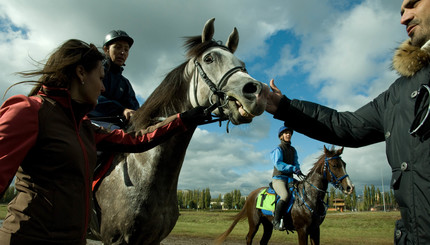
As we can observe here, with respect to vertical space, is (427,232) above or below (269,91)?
below

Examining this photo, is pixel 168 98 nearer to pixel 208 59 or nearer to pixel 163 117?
pixel 163 117

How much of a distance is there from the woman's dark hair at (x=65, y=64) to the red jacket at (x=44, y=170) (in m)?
0.09

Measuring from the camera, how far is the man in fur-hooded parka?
58.8 inches

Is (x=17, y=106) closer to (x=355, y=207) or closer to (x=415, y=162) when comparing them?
(x=415, y=162)

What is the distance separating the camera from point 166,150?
3.33 m

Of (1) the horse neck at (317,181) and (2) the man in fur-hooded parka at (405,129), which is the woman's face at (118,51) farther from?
(1) the horse neck at (317,181)

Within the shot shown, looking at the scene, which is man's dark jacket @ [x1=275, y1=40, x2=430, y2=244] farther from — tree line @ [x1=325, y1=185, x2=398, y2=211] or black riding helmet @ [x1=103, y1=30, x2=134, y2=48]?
tree line @ [x1=325, y1=185, x2=398, y2=211]

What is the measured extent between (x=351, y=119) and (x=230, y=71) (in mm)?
1404

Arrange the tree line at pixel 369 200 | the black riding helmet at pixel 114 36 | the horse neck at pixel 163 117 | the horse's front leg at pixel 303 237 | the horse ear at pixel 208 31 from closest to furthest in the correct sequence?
the horse neck at pixel 163 117
the horse ear at pixel 208 31
the black riding helmet at pixel 114 36
the horse's front leg at pixel 303 237
the tree line at pixel 369 200

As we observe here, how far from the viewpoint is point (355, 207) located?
7144 centimetres

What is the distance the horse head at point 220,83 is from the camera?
110 inches

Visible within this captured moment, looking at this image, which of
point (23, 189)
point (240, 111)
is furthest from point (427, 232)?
point (23, 189)

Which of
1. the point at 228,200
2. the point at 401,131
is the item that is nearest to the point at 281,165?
the point at 401,131

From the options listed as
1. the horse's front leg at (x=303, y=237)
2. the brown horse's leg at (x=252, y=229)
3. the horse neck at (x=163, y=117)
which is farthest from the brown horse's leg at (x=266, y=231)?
the horse neck at (x=163, y=117)
